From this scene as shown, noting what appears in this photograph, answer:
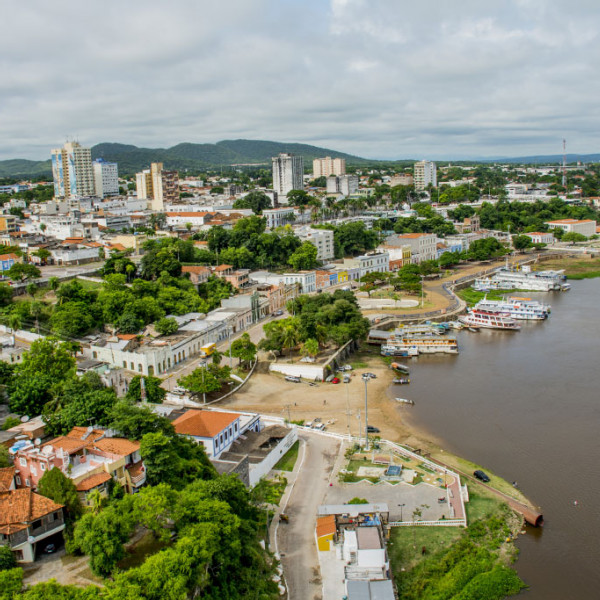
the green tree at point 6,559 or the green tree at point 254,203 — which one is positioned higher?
the green tree at point 254,203

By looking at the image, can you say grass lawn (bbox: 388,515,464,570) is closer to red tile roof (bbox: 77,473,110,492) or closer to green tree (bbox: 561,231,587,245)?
red tile roof (bbox: 77,473,110,492)

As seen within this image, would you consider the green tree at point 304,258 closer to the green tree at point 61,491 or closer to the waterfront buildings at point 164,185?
the waterfront buildings at point 164,185

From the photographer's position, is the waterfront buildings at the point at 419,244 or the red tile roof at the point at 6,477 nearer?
the red tile roof at the point at 6,477

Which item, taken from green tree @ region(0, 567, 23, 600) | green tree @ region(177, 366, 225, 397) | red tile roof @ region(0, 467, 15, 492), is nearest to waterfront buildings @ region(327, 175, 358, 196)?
green tree @ region(177, 366, 225, 397)

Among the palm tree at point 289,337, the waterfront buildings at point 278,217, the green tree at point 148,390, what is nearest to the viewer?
the green tree at point 148,390

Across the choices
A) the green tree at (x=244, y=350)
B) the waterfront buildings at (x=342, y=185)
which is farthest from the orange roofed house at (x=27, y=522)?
the waterfront buildings at (x=342, y=185)

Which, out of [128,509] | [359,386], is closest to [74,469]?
[128,509]

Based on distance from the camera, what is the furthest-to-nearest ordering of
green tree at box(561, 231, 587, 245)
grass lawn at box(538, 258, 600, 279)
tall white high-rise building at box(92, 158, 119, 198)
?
tall white high-rise building at box(92, 158, 119, 198), green tree at box(561, 231, 587, 245), grass lawn at box(538, 258, 600, 279)
